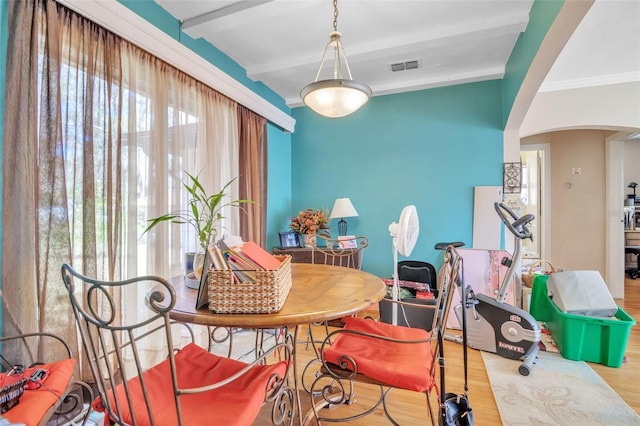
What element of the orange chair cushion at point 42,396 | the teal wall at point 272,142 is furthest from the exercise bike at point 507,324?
the orange chair cushion at point 42,396

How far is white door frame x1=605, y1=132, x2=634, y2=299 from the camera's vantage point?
396 centimetres

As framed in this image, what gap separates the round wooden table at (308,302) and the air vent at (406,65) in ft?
8.07

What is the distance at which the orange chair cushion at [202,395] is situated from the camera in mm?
866

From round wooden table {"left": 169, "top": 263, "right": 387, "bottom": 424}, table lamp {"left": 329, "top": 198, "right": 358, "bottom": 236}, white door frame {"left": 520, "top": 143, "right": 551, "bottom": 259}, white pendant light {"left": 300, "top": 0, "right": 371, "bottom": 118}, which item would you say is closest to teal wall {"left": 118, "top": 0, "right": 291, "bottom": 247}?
table lamp {"left": 329, "top": 198, "right": 358, "bottom": 236}

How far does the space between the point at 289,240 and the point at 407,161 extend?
68.4 inches

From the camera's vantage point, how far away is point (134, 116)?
6.40 ft

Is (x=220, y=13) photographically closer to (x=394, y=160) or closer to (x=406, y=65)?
(x=406, y=65)

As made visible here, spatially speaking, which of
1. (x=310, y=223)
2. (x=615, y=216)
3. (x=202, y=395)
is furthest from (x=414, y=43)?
(x=615, y=216)

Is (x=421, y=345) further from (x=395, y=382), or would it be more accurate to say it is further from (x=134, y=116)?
(x=134, y=116)

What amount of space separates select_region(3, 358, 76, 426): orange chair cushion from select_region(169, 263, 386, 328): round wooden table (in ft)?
1.68

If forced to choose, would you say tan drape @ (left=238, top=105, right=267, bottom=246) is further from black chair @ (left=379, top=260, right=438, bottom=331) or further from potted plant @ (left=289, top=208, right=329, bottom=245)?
black chair @ (left=379, top=260, right=438, bottom=331)

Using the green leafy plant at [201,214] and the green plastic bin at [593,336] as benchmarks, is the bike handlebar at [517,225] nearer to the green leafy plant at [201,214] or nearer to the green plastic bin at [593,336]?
the green plastic bin at [593,336]

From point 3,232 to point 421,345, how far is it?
2028 mm

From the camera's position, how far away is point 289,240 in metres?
3.42
